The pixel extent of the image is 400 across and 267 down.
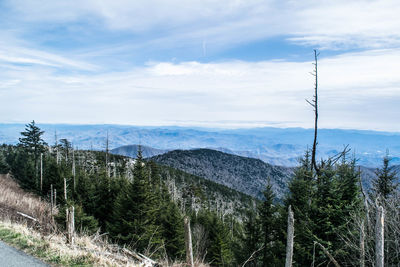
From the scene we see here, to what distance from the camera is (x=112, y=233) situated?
23.0 meters

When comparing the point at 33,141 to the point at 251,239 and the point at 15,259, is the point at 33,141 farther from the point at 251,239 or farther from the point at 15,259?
the point at 15,259

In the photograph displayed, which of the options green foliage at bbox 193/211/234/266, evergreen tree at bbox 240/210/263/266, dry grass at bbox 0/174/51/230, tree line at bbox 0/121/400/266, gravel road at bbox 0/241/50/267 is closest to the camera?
gravel road at bbox 0/241/50/267

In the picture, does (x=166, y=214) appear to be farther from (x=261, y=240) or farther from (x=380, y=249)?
(x=380, y=249)

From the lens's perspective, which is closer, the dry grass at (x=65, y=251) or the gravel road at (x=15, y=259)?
the gravel road at (x=15, y=259)

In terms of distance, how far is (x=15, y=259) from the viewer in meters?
5.69

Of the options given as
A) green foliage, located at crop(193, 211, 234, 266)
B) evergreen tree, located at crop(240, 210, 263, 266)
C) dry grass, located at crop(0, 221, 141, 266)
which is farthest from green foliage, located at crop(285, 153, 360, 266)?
green foliage, located at crop(193, 211, 234, 266)

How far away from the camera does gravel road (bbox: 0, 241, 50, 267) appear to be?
5412 mm

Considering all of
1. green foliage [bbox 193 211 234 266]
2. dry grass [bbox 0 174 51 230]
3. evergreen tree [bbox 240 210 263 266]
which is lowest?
green foliage [bbox 193 211 234 266]

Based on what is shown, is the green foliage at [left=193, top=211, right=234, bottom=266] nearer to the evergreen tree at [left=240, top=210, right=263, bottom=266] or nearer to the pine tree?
the evergreen tree at [left=240, top=210, right=263, bottom=266]

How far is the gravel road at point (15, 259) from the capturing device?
5.41 metres

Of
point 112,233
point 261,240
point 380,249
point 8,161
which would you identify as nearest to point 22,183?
point 8,161

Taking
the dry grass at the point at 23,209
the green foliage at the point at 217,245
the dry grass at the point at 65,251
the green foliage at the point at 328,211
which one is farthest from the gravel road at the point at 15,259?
the green foliage at the point at 217,245

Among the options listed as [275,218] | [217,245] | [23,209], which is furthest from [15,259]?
[217,245]

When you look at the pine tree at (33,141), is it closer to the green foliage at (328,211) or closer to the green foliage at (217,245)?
the green foliage at (217,245)
